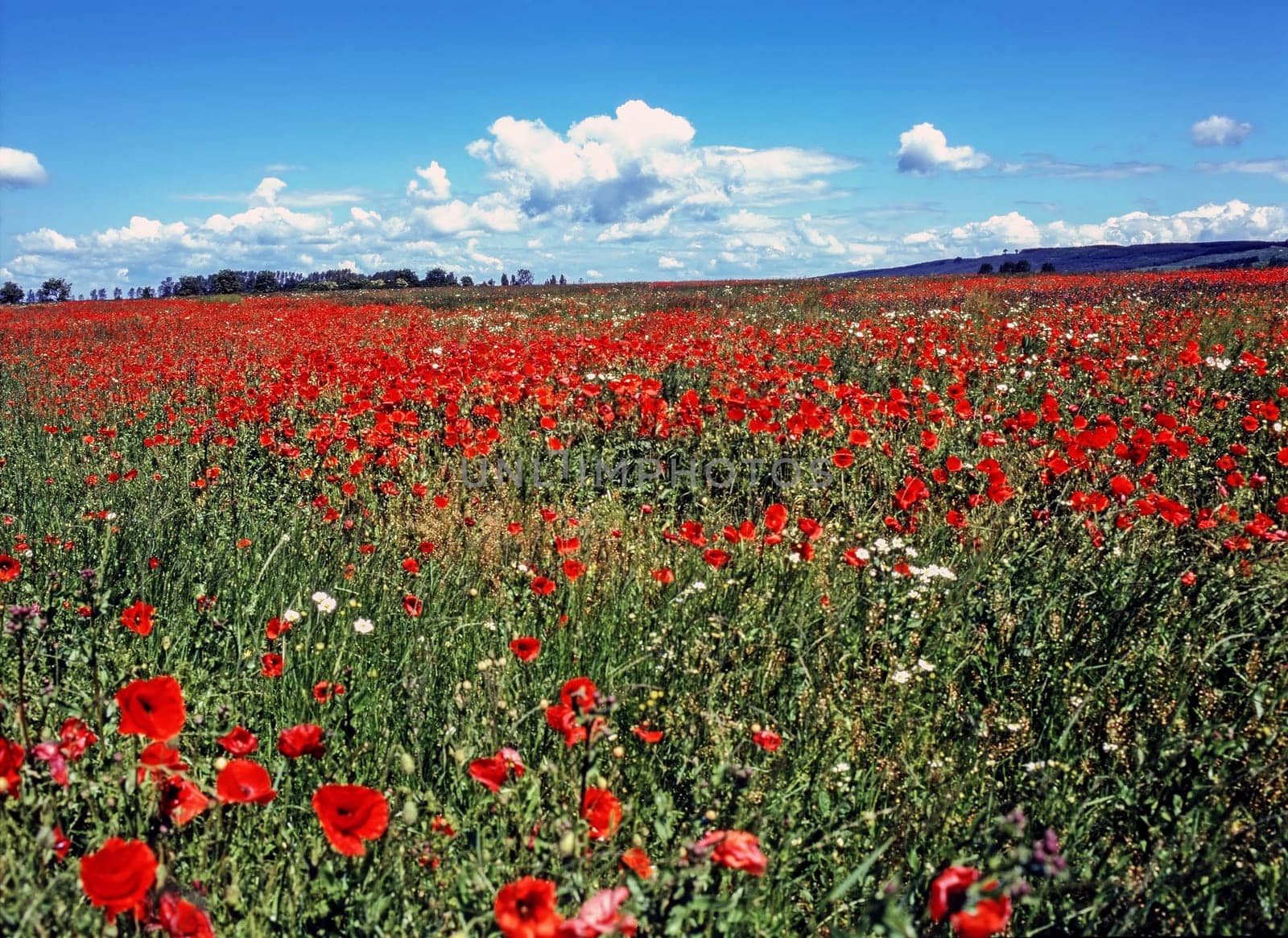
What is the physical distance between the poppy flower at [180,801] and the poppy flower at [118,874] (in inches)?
9.9

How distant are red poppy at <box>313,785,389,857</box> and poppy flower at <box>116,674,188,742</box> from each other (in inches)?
11.8

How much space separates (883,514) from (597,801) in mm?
3114

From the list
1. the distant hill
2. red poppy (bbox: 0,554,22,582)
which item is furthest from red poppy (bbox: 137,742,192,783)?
the distant hill

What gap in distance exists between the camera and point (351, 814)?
1.34 meters

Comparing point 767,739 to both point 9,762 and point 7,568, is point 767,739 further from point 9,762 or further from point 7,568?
point 7,568

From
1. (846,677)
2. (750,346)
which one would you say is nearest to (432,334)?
(750,346)

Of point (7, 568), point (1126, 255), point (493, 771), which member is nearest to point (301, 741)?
point (493, 771)

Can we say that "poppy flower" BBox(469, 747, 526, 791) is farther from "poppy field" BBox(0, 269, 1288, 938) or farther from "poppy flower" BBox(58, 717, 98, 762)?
"poppy flower" BBox(58, 717, 98, 762)

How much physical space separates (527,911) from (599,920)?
0.52 ft

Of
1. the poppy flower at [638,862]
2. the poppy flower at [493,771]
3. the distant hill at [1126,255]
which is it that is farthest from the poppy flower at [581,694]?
the distant hill at [1126,255]

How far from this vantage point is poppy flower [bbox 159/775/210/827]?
4.62ft

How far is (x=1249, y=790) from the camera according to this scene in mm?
2141

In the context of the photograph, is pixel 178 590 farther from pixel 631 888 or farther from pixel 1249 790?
pixel 1249 790

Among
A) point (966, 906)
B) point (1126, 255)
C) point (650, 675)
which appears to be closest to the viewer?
point (966, 906)
